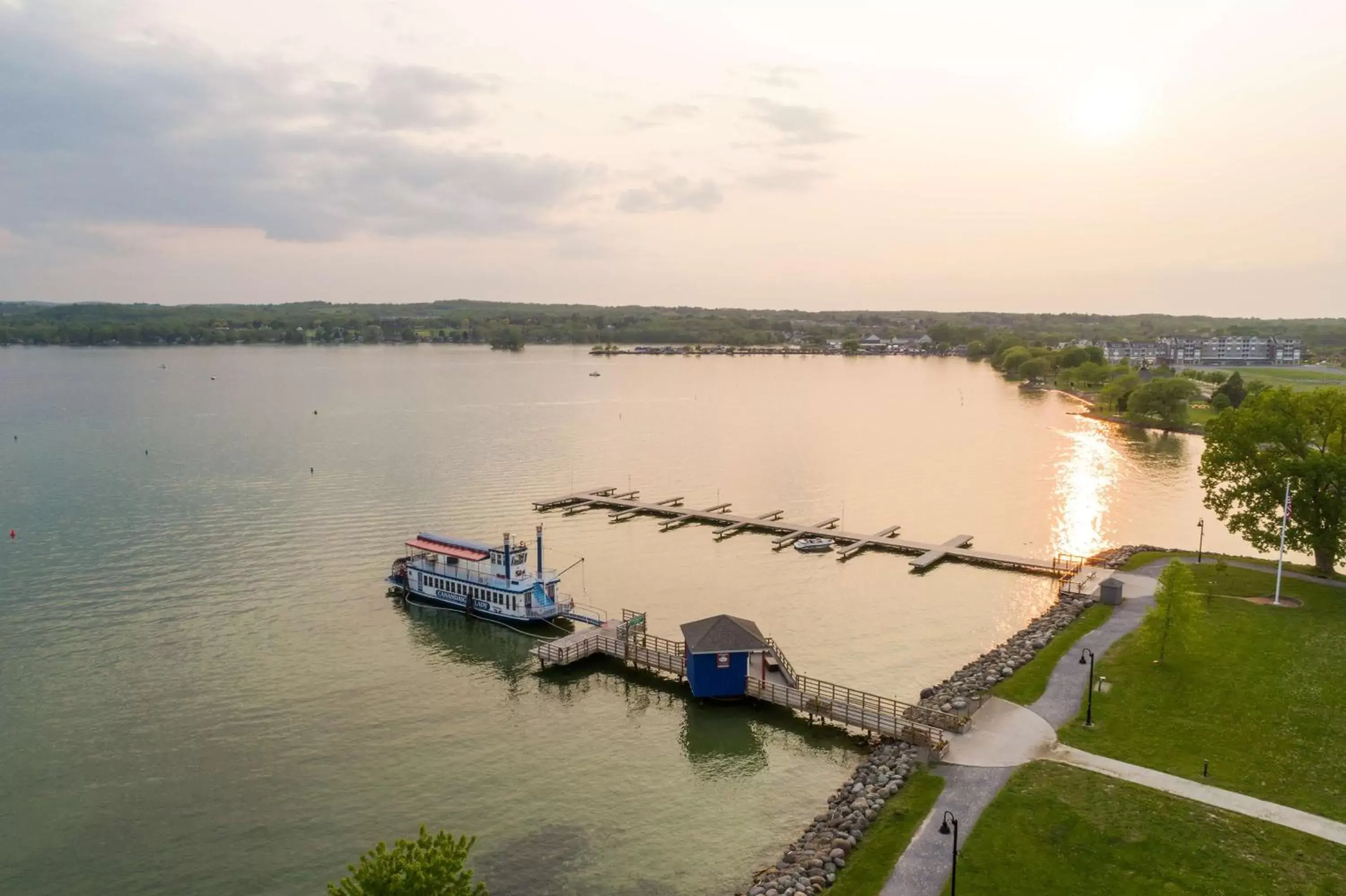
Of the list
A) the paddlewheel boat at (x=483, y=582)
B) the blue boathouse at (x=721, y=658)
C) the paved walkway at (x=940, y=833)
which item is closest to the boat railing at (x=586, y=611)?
the paddlewheel boat at (x=483, y=582)

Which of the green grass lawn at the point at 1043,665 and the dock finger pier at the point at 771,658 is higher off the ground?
the green grass lawn at the point at 1043,665

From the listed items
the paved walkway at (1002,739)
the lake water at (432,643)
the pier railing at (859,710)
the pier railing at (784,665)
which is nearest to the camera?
the lake water at (432,643)

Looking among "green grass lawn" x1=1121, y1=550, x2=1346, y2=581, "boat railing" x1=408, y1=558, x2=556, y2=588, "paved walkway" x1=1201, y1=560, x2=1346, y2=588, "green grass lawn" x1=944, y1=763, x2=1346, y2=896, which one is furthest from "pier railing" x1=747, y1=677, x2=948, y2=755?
"green grass lawn" x1=1121, y1=550, x2=1346, y2=581

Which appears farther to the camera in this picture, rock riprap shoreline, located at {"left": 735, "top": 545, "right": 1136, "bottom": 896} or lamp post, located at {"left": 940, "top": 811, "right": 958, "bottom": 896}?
rock riprap shoreline, located at {"left": 735, "top": 545, "right": 1136, "bottom": 896}

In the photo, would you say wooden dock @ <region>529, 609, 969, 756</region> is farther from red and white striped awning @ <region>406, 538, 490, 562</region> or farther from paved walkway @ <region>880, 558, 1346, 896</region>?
red and white striped awning @ <region>406, 538, 490, 562</region>

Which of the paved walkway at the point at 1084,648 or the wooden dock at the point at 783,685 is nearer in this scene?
the wooden dock at the point at 783,685

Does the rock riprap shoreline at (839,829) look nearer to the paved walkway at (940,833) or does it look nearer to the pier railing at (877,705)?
the pier railing at (877,705)

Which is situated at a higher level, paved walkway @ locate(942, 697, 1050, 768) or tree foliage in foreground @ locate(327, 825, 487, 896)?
tree foliage in foreground @ locate(327, 825, 487, 896)
